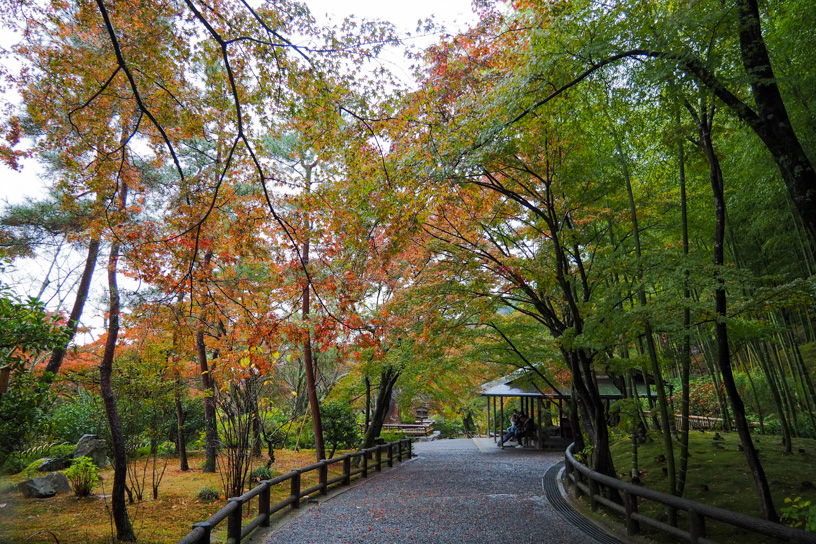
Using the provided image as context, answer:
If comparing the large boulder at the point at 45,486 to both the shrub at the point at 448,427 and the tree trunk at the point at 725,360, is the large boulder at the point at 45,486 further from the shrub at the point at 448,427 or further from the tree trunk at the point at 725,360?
the shrub at the point at 448,427

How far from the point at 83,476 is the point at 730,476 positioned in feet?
33.4

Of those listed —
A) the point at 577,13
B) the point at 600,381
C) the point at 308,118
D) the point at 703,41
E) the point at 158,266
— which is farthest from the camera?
the point at 600,381

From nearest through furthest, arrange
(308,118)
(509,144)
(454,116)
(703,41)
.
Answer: (703,41) → (308,118) → (454,116) → (509,144)

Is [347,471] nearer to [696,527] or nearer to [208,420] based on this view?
[208,420]

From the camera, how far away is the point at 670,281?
464cm

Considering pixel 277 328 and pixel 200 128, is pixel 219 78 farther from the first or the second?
pixel 277 328

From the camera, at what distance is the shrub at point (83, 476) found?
6.77m

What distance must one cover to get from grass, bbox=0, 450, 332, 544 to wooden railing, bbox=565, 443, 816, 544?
15.7 ft

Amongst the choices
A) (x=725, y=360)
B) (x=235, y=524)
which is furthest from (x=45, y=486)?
(x=725, y=360)

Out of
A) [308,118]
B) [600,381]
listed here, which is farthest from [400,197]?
[600,381]

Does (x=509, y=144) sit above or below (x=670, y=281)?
above

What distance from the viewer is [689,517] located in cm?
390

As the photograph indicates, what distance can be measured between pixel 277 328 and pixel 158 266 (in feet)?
6.53

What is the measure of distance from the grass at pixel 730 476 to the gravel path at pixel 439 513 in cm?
120
